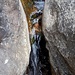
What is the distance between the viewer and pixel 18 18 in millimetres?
3305

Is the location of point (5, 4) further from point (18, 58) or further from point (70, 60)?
point (70, 60)

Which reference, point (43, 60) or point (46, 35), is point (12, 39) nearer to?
point (46, 35)

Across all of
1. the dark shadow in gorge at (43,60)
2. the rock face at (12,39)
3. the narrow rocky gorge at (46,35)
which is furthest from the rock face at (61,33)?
the rock face at (12,39)

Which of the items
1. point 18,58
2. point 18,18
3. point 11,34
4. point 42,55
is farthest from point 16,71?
point 42,55

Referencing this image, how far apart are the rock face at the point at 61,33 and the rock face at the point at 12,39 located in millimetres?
464

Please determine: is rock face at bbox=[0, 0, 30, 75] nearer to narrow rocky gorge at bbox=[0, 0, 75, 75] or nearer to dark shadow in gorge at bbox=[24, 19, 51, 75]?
narrow rocky gorge at bbox=[0, 0, 75, 75]

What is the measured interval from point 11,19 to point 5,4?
0.21 m

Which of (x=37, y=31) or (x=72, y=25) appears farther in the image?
(x=37, y=31)

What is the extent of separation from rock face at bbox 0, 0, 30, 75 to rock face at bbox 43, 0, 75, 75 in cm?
46

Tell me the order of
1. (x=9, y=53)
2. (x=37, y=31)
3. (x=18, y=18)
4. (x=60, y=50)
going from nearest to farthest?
1. (x=9, y=53)
2. (x=18, y=18)
3. (x=60, y=50)
4. (x=37, y=31)

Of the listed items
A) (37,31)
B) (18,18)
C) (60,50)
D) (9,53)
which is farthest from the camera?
(37,31)

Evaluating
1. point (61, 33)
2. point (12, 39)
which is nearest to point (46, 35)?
point (61, 33)

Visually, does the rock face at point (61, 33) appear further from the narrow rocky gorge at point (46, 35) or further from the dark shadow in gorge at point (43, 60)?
the dark shadow in gorge at point (43, 60)

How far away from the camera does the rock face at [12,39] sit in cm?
304
